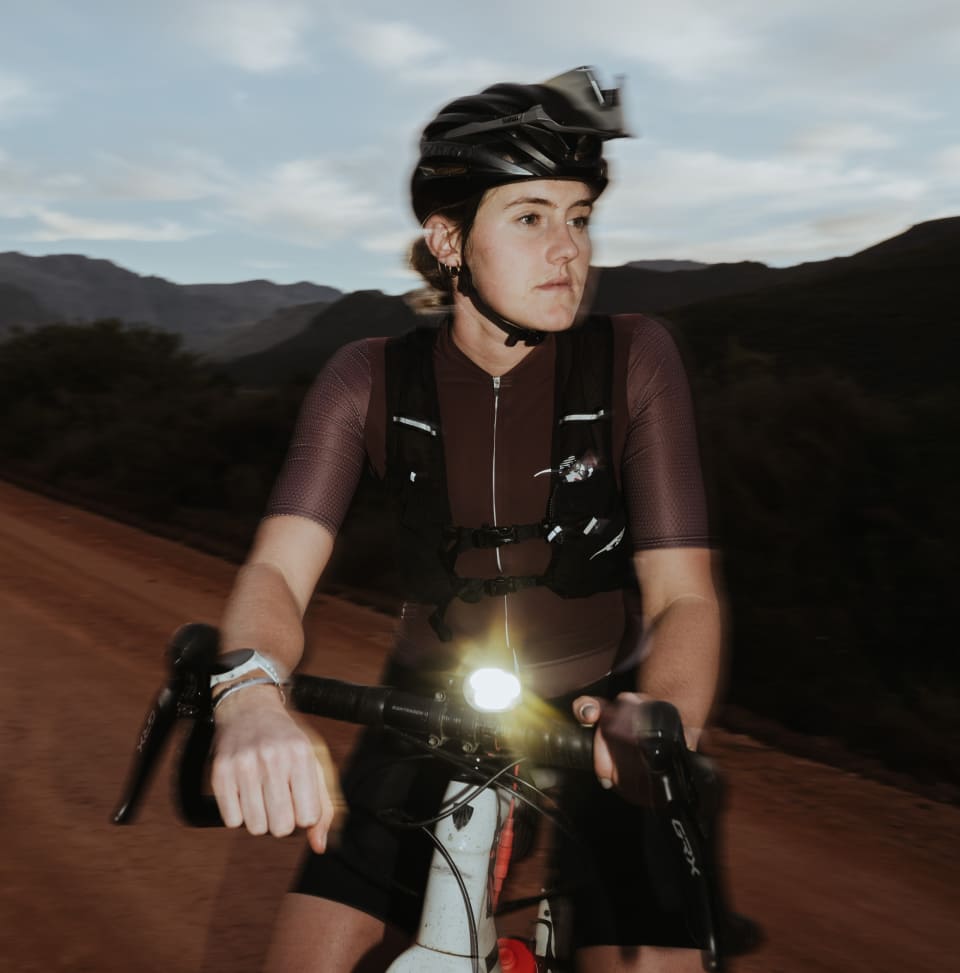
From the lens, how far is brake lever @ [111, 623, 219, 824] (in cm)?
165

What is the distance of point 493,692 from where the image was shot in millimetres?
1710

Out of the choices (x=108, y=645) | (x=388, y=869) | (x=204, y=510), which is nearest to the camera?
(x=388, y=869)

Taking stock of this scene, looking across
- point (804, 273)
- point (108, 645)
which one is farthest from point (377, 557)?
point (804, 273)

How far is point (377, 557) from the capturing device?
11.3 m

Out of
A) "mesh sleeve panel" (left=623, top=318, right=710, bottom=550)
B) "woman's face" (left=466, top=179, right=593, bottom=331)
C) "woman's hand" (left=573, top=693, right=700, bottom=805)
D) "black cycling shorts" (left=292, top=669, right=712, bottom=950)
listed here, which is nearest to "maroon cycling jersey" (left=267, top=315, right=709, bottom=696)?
"mesh sleeve panel" (left=623, top=318, right=710, bottom=550)

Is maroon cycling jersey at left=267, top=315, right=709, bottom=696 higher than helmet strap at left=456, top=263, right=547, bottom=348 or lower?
lower

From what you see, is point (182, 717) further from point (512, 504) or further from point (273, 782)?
point (512, 504)

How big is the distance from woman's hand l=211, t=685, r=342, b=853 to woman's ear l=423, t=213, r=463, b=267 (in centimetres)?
142

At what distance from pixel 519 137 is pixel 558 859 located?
56.2 inches

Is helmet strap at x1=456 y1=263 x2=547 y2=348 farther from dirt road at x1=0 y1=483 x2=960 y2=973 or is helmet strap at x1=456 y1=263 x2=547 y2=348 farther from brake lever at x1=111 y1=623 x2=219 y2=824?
brake lever at x1=111 y1=623 x2=219 y2=824

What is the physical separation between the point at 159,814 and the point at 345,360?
134 inches

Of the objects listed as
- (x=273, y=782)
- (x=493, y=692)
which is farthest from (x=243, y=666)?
(x=493, y=692)

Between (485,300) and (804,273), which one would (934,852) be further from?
(804,273)

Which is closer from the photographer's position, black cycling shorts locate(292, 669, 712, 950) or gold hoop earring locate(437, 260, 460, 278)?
black cycling shorts locate(292, 669, 712, 950)
